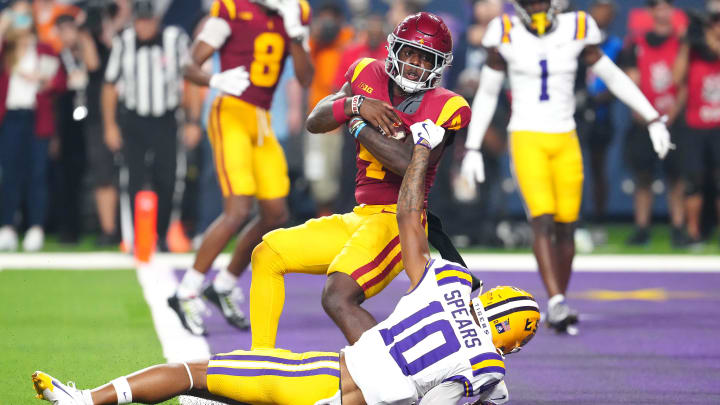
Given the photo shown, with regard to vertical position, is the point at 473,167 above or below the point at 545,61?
below

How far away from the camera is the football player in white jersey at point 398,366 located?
12.6 feet

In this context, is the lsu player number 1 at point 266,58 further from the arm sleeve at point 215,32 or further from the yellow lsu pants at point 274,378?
the yellow lsu pants at point 274,378

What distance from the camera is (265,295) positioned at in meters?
4.82

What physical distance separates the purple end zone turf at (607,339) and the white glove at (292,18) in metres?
1.61

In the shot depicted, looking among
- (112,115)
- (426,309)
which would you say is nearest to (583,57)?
(426,309)

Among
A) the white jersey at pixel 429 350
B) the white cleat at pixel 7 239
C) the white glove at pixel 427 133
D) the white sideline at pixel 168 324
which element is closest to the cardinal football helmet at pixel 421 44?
the white glove at pixel 427 133

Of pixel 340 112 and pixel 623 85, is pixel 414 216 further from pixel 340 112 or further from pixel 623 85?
pixel 623 85

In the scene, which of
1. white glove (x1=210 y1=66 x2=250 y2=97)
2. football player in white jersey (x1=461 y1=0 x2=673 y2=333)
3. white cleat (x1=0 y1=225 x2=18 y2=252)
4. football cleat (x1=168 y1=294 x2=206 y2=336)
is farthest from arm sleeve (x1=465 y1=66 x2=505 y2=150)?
white cleat (x1=0 y1=225 x2=18 y2=252)

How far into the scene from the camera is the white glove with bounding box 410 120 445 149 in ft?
14.2

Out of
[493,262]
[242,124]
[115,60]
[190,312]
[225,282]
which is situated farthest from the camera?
[115,60]

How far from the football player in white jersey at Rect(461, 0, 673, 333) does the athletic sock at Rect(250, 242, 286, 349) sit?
2.35m

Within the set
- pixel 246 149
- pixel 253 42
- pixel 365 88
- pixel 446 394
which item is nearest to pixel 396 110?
pixel 365 88

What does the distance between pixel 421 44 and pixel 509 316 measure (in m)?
1.16

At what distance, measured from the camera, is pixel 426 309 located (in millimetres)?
3889
